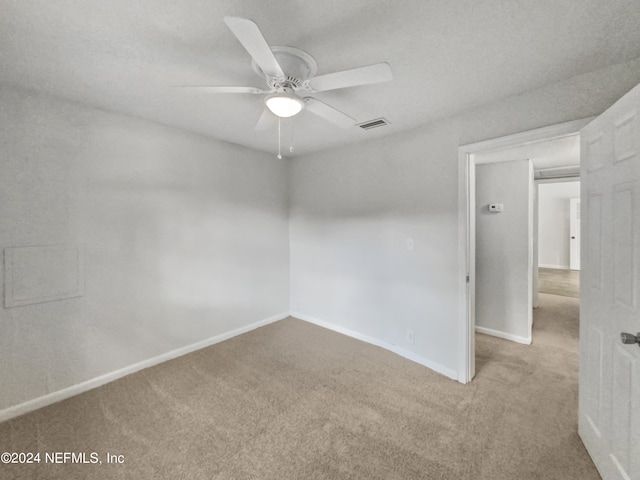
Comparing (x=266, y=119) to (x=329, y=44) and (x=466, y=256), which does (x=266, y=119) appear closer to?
(x=329, y=44)

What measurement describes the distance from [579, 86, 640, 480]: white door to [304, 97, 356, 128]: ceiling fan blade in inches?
54.2

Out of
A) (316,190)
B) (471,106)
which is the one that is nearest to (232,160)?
(316,190)

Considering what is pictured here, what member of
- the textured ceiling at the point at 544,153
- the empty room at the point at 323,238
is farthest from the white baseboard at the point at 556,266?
the empty room at the point at 323,238

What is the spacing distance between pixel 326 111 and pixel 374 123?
1013 mm

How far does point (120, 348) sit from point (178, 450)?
125 cm

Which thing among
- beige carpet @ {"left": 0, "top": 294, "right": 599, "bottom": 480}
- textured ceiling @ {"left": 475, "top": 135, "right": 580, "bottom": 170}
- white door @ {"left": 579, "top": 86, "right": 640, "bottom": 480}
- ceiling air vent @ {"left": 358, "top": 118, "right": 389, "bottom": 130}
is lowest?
beige carpet @ {"left": 0, "top": 294, "right": 599, "bottom": 480}

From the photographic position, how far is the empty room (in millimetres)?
1303

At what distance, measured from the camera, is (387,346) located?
2902 mm

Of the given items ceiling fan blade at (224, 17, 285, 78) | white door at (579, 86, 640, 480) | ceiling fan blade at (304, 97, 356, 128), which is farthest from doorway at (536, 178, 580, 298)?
ceiling fan blade at (224, 17, 285, 78)

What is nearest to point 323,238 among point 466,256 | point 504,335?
point 466,256

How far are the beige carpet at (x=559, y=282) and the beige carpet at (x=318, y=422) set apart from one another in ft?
11.5

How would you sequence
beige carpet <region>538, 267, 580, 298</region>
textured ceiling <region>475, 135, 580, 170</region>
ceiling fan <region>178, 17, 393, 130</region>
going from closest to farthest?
ceiling fan <region>178, 17, 393, 130</region>
textured ceiling <region>475, 135, 580, 170</region>
beige carpet <region>538, 267, 580, 298</region>

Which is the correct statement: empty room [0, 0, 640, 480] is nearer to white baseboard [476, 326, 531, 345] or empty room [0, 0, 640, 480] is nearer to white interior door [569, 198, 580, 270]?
white baseboard [476, 326, 531, 345]

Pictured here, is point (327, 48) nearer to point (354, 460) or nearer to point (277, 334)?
point (354, 460)
